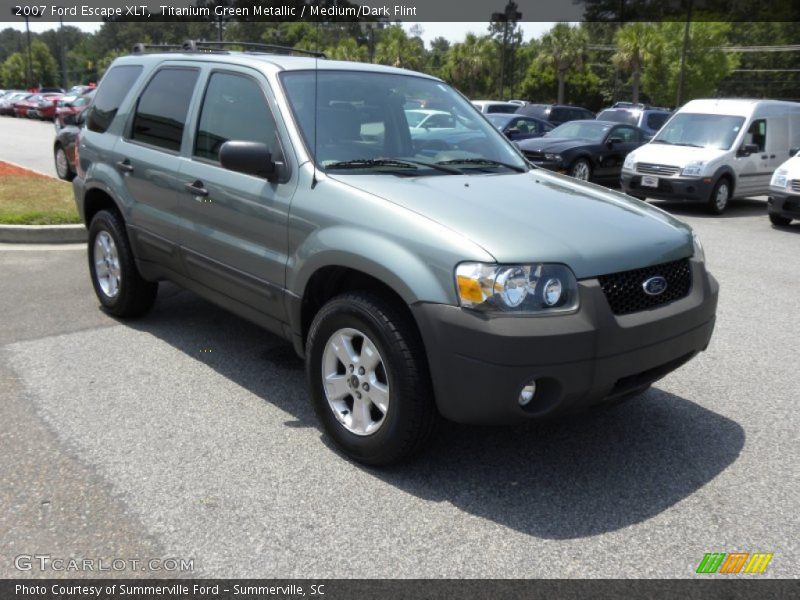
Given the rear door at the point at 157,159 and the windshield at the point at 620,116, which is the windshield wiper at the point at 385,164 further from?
the windshield at the point at 620,116

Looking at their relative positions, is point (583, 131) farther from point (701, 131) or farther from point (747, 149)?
point (747, 149)

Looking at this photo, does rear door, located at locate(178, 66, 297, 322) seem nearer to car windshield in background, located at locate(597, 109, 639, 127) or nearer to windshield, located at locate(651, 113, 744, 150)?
windshield, located at locate(651, 113, 744, 150)

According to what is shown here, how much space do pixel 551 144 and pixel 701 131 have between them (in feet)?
9.01

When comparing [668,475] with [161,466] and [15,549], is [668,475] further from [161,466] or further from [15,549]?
[15,549]

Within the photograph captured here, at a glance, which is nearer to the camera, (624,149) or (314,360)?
(314,360)

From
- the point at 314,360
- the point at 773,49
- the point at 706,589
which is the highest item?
the point at 773,49

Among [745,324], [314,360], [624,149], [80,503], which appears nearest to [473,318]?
[314,360]

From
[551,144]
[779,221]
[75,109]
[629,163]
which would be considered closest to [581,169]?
[551,144]

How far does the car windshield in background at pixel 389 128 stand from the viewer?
4.11 meters

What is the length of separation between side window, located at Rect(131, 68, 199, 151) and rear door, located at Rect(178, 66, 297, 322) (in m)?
0.22

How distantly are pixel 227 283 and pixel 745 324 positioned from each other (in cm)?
421

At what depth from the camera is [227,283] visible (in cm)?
450

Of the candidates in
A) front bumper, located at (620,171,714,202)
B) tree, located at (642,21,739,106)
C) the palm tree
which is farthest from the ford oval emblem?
tree, located at (642,21,739,106)

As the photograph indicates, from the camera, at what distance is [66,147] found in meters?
13.2
